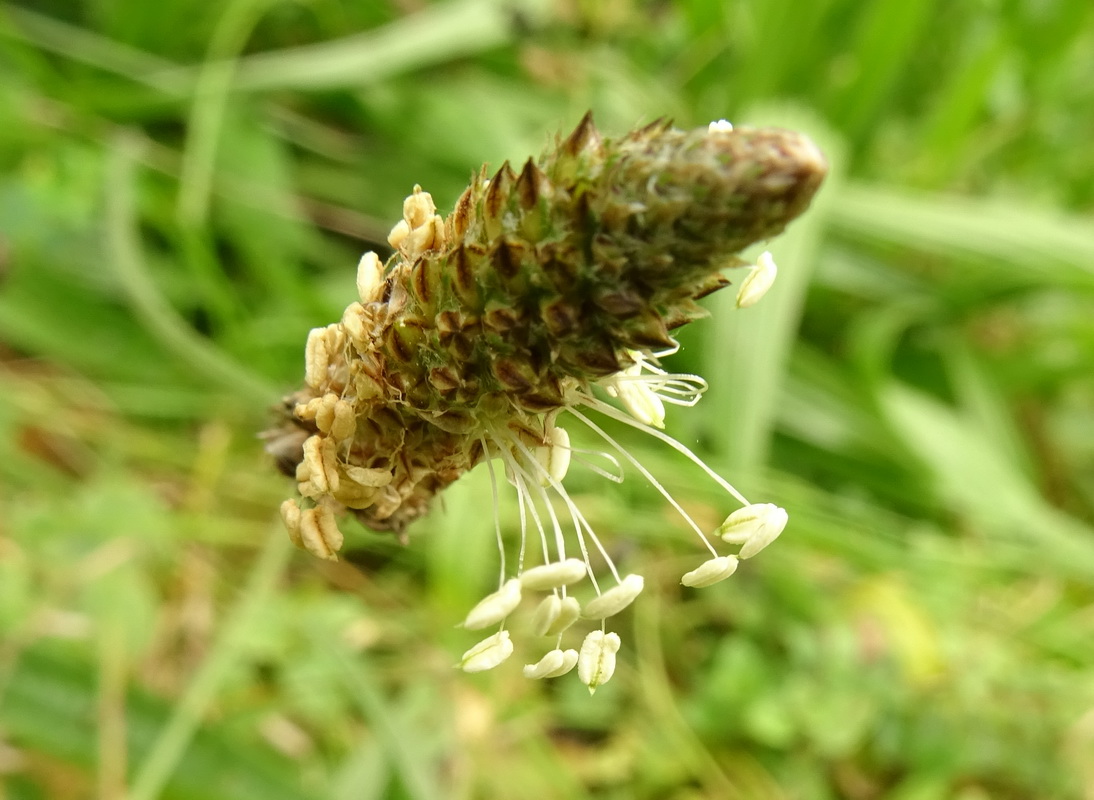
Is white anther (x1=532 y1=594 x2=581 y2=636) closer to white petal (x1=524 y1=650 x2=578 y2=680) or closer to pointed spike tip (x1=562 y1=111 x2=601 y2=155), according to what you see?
white petal (x1=524 y1=650 x2=578 y2=680)

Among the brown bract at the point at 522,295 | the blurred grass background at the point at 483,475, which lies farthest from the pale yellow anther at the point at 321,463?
the blurred grass background at the point at 483,475

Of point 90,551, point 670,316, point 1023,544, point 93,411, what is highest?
point 670,316

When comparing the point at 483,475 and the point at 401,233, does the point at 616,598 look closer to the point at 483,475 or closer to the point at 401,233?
the point at 401,233

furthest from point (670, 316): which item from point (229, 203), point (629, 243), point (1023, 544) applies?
point (1023, 544)

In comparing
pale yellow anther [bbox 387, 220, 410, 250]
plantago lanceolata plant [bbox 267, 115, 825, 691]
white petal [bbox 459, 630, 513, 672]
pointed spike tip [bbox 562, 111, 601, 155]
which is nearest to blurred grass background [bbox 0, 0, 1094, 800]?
white petal [bbox 459, 630, 513, 672]

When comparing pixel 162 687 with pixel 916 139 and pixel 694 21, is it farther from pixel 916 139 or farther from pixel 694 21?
pixel 916 139

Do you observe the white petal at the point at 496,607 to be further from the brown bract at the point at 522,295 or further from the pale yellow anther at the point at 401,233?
the pale yellow anther at the point at 401,233

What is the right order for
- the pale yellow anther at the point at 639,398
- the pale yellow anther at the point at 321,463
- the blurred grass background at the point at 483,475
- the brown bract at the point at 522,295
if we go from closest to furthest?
the brown bract at the point at 522,295 < the pale yellow anther at the point at 321,463 < the pale yellow anther at the point at 639,398 < the blurred grass background at the point at 483,475

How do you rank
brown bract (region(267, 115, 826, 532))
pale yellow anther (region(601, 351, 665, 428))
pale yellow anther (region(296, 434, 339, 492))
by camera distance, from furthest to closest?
pale yellow anther (region(601, 351, 665, 428)), pale yellow anther (region(296, 434, 339, 492)), brown bract (region(267, 115, 826, 532))
